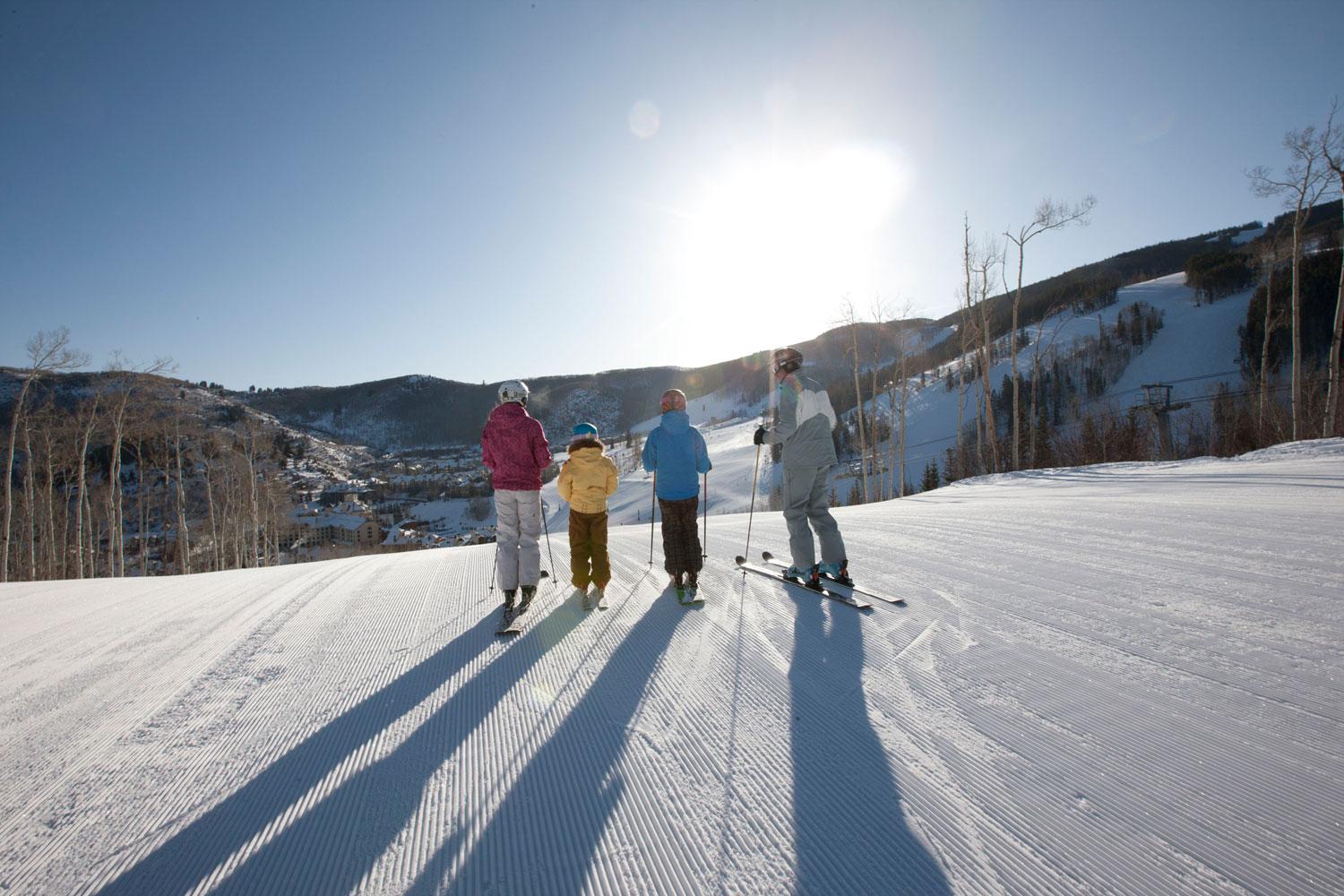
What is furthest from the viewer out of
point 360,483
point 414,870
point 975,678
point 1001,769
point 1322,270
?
point 360,483

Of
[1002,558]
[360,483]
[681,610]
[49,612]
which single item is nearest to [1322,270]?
[1002,558]

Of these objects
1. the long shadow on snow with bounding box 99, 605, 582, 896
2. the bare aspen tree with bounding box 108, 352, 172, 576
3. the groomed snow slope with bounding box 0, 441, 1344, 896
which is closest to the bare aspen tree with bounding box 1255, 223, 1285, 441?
the groomed snow slope with bounding box 0, 441, 1344, 896

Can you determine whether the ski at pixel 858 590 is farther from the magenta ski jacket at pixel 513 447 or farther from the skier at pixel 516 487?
the magenta ski jacket at pixel 513 447

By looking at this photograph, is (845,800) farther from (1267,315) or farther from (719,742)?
(1267,315)

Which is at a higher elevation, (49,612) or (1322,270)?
(1322,270)

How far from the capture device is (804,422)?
3781 mm

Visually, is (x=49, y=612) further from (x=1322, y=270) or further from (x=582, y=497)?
(x=1322, y=270)

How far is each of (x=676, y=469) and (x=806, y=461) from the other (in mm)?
1033

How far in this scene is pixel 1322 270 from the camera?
1666 inches

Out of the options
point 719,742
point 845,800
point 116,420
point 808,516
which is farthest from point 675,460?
point 116,420

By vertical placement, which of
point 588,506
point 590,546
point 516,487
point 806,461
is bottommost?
point 590,546

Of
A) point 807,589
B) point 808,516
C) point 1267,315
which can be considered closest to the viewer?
point 807,589

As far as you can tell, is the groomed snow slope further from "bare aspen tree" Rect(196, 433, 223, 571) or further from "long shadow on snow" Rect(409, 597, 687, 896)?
"bare aspen tree" Rect(196, 433, 223, 571)

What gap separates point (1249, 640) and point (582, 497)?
3.82m
